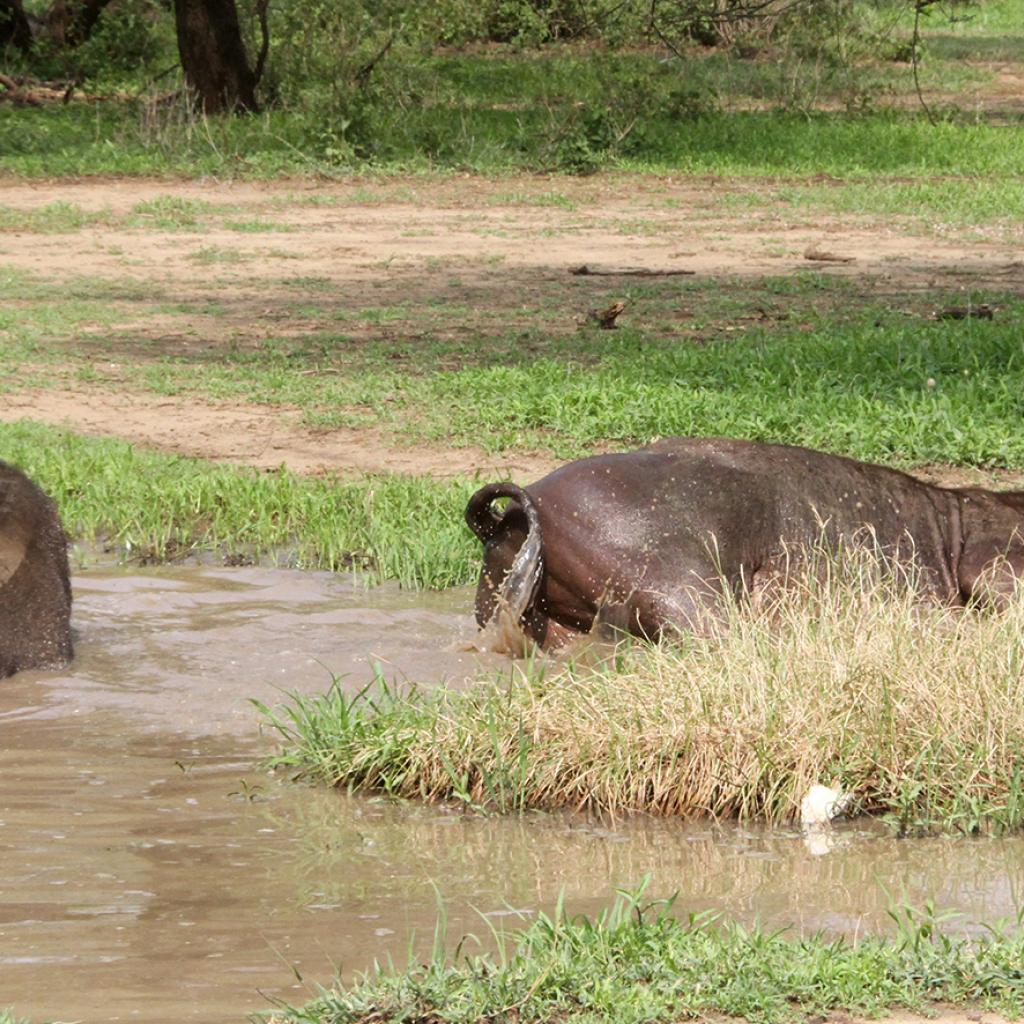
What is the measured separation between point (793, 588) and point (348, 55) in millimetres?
15067

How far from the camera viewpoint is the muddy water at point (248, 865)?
12.7 ft

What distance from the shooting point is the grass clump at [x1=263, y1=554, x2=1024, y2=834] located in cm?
499

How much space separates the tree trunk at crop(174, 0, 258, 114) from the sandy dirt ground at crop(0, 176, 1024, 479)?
123 inches

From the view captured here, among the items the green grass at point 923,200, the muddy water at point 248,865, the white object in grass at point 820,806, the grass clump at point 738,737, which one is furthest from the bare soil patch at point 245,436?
the green grass at point 923,200

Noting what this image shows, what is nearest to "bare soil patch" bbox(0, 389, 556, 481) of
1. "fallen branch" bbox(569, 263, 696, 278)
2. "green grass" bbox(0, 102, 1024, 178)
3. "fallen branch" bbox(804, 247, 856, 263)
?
"fallen branch" bbox(569, 263, 696, 278)

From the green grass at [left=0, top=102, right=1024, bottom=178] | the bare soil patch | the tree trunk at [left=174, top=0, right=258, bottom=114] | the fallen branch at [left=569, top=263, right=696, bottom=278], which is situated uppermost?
the tree trunk at [left=174, top=0, right=258, bottom=114]

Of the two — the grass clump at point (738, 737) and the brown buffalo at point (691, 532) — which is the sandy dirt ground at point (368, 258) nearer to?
the brown buffalo at point (691, 532)

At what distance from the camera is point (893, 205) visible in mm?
17172

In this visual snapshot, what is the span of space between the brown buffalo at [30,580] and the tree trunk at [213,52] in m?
15.3

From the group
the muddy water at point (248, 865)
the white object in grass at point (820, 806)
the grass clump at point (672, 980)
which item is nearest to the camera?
the grass clump at point (672, 980)

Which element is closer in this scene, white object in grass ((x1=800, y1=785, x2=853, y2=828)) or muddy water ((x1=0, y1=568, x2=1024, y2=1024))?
muddy water ((x1=0, y1=568, x2=1024, y2=1024))

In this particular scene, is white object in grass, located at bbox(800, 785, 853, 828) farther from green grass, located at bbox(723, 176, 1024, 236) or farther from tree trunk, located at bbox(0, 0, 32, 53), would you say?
tree trunk, located at bbox(0, 0, 32, 53)

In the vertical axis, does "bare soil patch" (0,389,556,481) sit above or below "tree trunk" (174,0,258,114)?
below

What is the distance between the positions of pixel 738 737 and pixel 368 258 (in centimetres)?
1063
